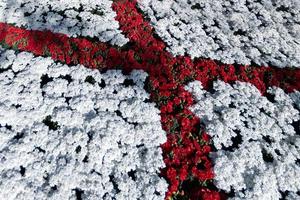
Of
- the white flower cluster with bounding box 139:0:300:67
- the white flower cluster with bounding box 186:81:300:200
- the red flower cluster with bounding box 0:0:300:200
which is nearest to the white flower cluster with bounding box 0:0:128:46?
the red flower cluster with bounding box 0:0:300:200

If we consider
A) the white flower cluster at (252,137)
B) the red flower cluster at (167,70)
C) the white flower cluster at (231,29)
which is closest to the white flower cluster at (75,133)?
the red flower cluster at (167,70)

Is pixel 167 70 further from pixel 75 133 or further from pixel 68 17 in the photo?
pixel 68 17

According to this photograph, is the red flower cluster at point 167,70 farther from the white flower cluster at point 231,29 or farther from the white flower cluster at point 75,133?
the white flower cluster at point 231,29

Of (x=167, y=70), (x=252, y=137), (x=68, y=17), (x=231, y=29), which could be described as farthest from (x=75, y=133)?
(x=231, y=29)

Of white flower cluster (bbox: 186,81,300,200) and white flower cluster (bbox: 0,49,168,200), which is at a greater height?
white flower cluster (bbox: 0,49,168,200)

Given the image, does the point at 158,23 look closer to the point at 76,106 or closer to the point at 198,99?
the point at 198,99

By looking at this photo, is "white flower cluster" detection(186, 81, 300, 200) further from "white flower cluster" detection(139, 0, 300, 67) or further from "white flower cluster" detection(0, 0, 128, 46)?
"white flower cluster" detection(0, 0, 128, 46)
